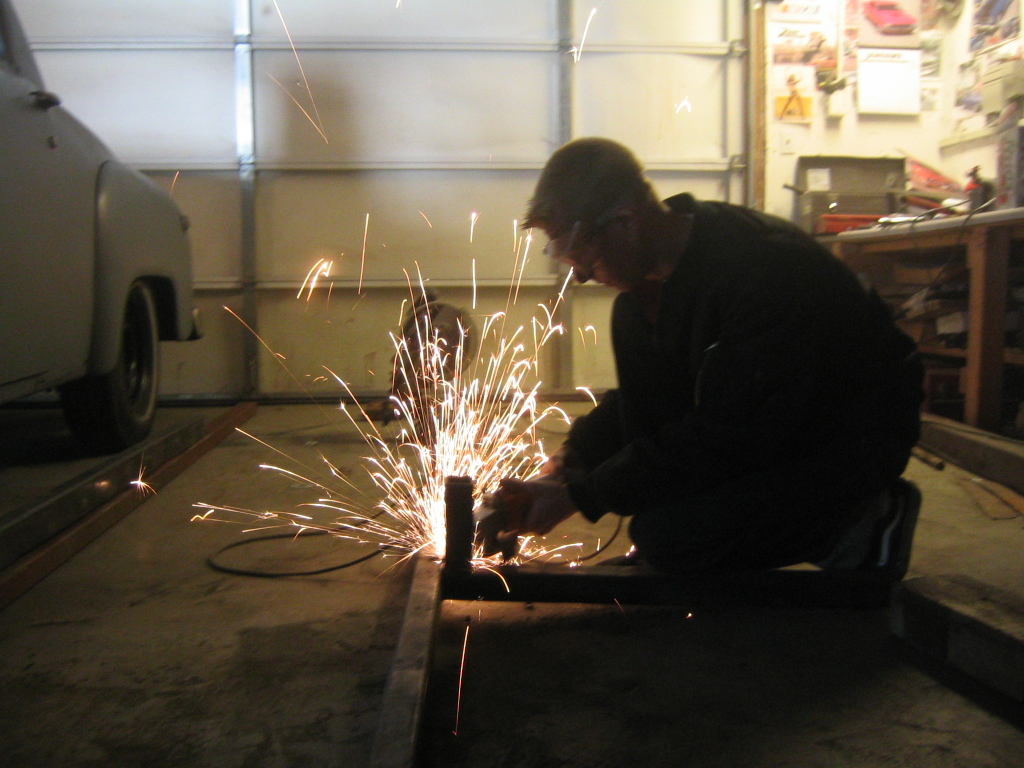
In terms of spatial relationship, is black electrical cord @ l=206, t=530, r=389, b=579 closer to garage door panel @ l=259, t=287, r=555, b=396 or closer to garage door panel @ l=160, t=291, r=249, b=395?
garage door panel @ l=259, t=287, r=555, b=396

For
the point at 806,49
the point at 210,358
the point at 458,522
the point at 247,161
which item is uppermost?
the point at 806,49

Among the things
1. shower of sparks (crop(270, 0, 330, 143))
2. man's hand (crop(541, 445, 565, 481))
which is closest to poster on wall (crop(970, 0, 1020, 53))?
shower of sparks (crop(270, 0, 330, 143))

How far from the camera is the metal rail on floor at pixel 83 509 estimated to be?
2.39 m

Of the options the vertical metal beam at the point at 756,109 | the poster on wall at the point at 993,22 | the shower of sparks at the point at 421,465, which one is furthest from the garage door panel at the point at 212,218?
the poster on wall at the point at 993,22

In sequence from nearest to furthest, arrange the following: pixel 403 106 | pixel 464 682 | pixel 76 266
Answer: pixel 464 682 < pixel 76 266 < pixel 403 106

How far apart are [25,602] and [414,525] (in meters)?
1.13

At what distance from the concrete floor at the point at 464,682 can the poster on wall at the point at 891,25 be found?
484 centimetres

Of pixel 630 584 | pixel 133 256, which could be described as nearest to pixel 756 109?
pixel 133 256

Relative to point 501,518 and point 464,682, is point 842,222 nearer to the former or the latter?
point 501,518

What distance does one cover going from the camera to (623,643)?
1.98 metres

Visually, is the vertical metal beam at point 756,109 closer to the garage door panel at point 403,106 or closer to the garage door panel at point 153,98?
the garage door panel at point 403,106

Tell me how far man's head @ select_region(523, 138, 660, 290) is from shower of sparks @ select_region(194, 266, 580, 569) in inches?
25.5

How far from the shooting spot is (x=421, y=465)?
3.84m

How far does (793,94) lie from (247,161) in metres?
4.04
